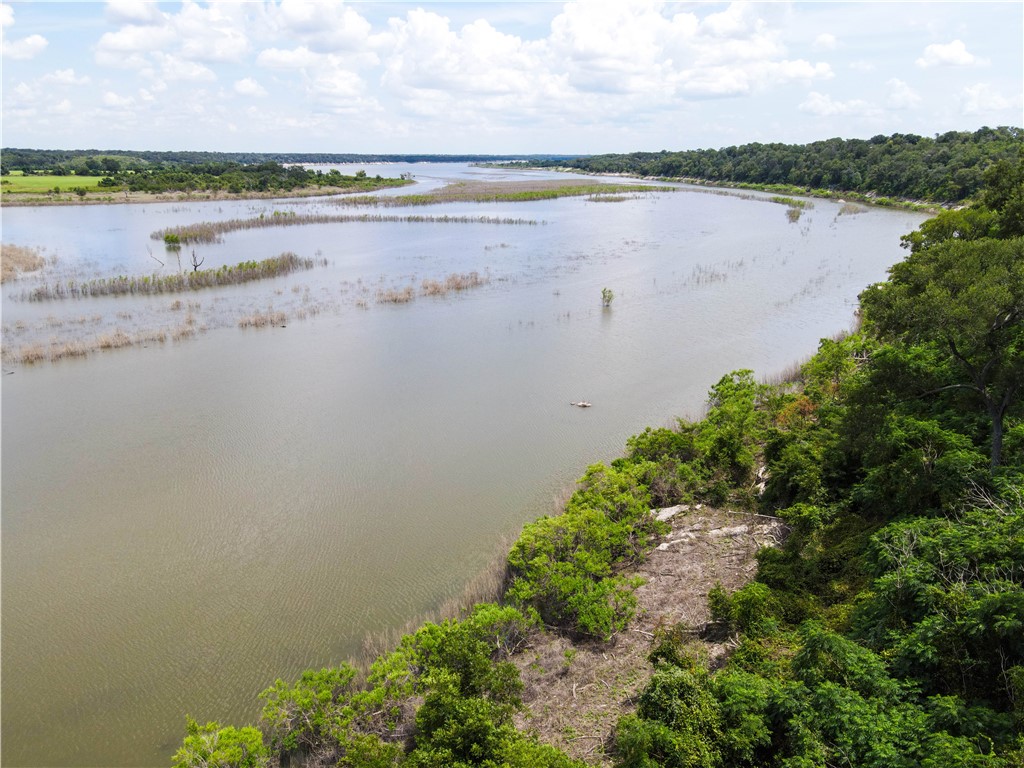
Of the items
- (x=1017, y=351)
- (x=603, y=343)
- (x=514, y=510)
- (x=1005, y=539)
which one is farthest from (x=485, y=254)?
(x=1005, y=539)

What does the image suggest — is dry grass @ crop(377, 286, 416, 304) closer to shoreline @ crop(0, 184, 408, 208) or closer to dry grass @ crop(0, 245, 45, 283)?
dry grass @ crop(0, 245, 45, 283)

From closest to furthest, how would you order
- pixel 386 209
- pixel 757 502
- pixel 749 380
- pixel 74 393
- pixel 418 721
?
pixel 418 721 → pixel 757 502 → pixel 749 380 → pixel 74 393 → pixel 386 209

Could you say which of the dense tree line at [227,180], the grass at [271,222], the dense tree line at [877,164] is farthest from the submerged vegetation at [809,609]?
the dense tree line at [227,180]

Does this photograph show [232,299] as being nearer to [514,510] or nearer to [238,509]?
[238,509]

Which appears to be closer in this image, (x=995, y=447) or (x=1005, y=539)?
(x=1005, y=539)

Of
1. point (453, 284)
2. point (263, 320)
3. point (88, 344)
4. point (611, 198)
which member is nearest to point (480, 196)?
point (611, 198)

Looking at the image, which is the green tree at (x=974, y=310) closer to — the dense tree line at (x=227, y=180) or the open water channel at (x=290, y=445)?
the open water channel at (x=290, y=445)
